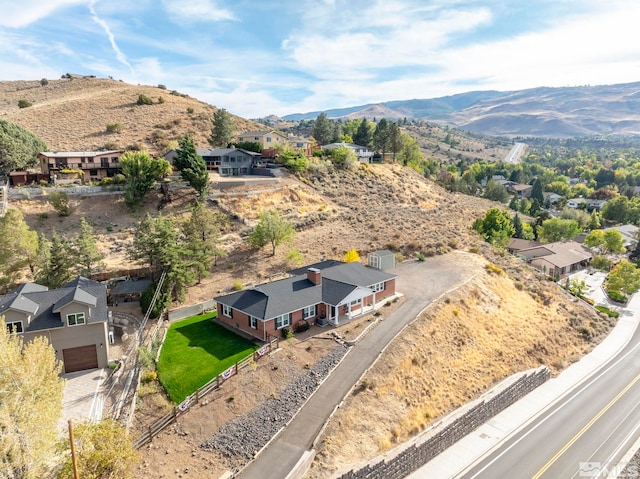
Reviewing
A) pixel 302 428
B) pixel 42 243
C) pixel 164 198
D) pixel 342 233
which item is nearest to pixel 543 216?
pixel 342 233

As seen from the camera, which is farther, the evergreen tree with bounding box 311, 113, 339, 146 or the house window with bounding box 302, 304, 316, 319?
the evergreen tree with bounding box 311, 113, 339, 146

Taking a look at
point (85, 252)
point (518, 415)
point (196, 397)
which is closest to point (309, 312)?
point (196, 397)

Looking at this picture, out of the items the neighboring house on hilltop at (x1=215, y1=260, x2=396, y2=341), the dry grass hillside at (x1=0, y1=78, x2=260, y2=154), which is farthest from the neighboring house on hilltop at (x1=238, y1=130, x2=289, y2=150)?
the neighboring house on hilltop at (x1=215, y1=260, x2=396, y2=341)

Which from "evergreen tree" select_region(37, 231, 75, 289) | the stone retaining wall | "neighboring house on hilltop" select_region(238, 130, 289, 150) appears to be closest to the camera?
the stone retaining wall

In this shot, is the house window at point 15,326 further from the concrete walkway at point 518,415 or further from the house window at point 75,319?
the concrete walkway at point 518,415

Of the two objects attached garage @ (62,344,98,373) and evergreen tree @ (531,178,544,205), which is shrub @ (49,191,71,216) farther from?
evergreen tree @ (531,178,544,205)

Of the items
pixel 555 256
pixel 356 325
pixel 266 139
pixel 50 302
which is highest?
pixel 266 139

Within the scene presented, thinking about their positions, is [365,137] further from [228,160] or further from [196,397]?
[196,397]

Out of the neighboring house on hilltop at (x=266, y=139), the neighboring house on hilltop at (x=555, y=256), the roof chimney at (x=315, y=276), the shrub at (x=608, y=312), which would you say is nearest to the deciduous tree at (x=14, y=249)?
the roof chimney at (x=315, y=276)
